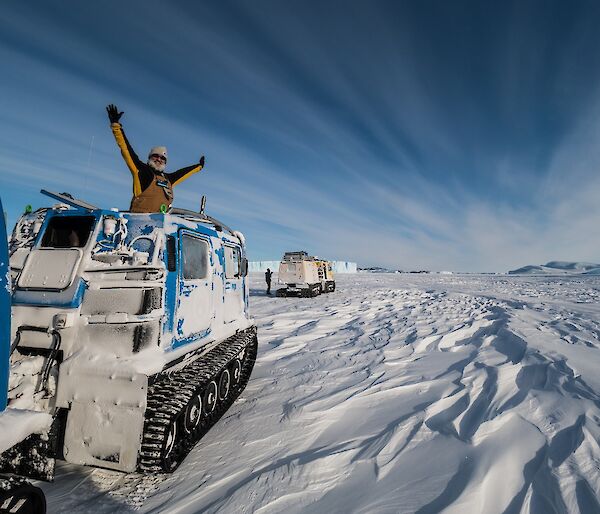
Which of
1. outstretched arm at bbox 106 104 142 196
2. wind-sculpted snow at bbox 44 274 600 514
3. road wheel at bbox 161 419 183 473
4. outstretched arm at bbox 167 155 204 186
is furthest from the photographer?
outstretched arm at bbox 167 155 204 186

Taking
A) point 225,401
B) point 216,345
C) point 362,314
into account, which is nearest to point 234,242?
point 216,345

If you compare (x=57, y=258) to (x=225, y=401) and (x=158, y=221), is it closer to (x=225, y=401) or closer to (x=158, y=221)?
(x=158, y=221)

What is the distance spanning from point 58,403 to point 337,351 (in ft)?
16.1

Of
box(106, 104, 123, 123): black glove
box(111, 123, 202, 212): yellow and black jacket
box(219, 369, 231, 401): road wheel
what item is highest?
box(106, 104, 123, 123): black glove

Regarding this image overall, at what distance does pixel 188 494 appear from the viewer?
260 centimetres

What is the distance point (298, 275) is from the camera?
56.9 feet

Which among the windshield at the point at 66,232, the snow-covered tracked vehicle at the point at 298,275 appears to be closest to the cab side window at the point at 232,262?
the windshield at the point at 66,232

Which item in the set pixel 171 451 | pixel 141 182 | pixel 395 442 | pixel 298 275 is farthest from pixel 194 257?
pixel 298 275

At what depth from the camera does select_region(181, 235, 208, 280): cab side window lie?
3.37 meters

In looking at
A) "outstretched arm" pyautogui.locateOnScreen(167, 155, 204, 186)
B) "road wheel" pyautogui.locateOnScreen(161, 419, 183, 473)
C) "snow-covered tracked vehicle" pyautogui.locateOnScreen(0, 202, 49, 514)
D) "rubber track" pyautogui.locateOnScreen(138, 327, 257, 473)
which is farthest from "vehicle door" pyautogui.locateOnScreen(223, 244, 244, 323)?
"snow-covered tracked vehicle" pyautogui.locateOnScreen(0, 202, 49, 514)

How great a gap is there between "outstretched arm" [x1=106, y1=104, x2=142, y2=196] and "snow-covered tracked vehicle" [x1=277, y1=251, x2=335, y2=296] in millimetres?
13340

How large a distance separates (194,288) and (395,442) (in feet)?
8.34

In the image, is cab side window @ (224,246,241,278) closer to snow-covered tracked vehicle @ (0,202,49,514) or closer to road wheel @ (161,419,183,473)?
road wheel @ (161,419,183,473)

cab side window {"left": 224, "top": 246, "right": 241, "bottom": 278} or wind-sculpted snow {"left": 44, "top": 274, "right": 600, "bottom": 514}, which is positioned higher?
cab side window {"left": 224, "top": 246, "right": 241, "bottom": 278}
